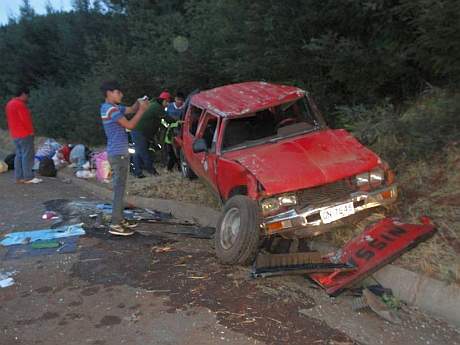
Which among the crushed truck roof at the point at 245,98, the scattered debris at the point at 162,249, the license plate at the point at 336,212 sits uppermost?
the crushed truck roof at the point at 245,98

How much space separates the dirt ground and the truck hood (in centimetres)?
95

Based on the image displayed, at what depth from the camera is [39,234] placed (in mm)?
6598

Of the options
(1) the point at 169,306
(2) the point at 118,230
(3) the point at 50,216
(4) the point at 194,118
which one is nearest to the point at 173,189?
(4) the point at 194,118

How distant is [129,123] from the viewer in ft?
20.2

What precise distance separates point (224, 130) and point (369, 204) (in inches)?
79.6

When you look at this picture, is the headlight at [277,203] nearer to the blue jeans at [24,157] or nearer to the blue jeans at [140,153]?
the blue jeans at [140,153]

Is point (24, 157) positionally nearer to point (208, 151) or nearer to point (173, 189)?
point (173, 189)

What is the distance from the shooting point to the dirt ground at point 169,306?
12.8 ft

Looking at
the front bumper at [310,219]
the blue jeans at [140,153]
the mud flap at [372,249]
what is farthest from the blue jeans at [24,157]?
the mud flap at [372,249]

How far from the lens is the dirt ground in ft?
12.8

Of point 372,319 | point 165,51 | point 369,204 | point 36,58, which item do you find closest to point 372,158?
point 369,204

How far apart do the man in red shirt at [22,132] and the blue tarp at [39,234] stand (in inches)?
163

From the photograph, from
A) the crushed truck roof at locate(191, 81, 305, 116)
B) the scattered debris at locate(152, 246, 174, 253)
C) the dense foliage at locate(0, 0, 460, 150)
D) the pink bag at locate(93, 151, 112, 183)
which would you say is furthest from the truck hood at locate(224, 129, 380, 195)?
the pink bag at locate(93, 151, 112, 183)

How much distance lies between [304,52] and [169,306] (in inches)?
246
